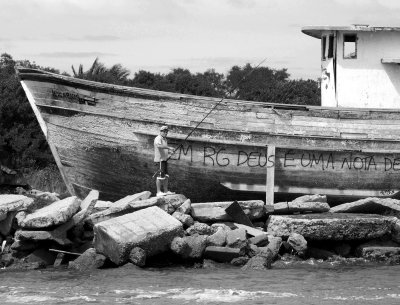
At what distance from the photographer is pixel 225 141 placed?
70.5ft

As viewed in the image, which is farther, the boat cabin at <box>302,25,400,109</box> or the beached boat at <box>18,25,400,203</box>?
the boat cabin at <box>302,25,400,109</box>

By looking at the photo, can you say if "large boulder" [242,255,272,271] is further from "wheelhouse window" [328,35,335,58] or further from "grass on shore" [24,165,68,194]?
"grass on shore" [24,165,68,194]

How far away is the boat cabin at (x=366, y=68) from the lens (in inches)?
925

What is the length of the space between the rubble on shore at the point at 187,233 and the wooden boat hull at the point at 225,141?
1.75 meters

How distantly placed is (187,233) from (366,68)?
24.9ft

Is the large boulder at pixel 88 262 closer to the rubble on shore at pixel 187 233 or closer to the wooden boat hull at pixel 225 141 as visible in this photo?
the rubble on shore at pixel 187 233

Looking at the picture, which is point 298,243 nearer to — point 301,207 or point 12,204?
point 301,207

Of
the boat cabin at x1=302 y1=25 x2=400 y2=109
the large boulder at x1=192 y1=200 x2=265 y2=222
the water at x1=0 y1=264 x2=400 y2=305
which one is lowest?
the water at x1=0 y1=264 x2=400 y2=305

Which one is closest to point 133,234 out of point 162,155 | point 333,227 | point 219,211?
point 219,211

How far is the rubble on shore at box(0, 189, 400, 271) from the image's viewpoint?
56.4ft

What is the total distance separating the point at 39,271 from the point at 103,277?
1468 millimetres

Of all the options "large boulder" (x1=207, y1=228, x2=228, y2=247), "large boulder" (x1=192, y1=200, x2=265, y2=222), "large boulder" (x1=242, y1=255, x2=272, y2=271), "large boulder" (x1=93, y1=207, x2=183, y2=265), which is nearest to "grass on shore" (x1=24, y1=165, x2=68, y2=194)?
"large boulder" (x1=192, y1=200, x2=265, y2=222)

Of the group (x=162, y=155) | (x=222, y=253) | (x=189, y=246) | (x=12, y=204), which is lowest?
(x=222, y=253)

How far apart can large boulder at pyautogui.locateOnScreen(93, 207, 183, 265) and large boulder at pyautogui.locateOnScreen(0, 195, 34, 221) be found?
199 cm
